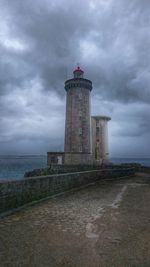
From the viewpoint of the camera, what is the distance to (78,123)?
114 feet

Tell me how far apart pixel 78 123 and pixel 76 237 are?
1200 inches

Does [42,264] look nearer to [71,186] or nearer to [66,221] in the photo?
[66,221]

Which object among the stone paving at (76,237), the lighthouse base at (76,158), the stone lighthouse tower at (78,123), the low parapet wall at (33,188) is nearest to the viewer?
the stone paving at (76,237)

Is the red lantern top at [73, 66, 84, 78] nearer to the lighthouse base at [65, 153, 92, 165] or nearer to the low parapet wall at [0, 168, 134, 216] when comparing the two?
the lighthouse base at [65, 153, 92, 165]

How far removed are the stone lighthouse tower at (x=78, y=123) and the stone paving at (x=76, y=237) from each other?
27.2 m

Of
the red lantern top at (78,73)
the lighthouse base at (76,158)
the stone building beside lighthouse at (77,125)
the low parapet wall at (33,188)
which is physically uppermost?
the red lantern top at (78,73)

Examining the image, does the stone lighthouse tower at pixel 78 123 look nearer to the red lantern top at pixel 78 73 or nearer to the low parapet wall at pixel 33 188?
the red lantern top at pixel 78 73

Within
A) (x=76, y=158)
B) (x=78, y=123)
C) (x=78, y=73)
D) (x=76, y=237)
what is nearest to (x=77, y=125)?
(x=78, y=123)

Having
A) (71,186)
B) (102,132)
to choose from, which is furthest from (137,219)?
(102,132)

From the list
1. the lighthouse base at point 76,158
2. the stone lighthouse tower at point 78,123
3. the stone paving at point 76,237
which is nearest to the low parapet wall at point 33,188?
the stone paving at point 76,237

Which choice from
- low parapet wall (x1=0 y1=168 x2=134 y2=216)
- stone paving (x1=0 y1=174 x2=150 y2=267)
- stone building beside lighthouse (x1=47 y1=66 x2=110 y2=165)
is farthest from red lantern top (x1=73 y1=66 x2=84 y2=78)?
stone paving (x1=0 y1=174 x2=150 y2=267)

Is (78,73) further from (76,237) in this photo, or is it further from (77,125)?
(76,237)

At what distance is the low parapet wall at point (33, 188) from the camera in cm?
647

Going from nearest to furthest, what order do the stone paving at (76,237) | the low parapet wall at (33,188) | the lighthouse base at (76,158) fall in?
the stone paving at (76,237) → the low parapet wall at (33,188) → the lighthouse base at (76,158)
